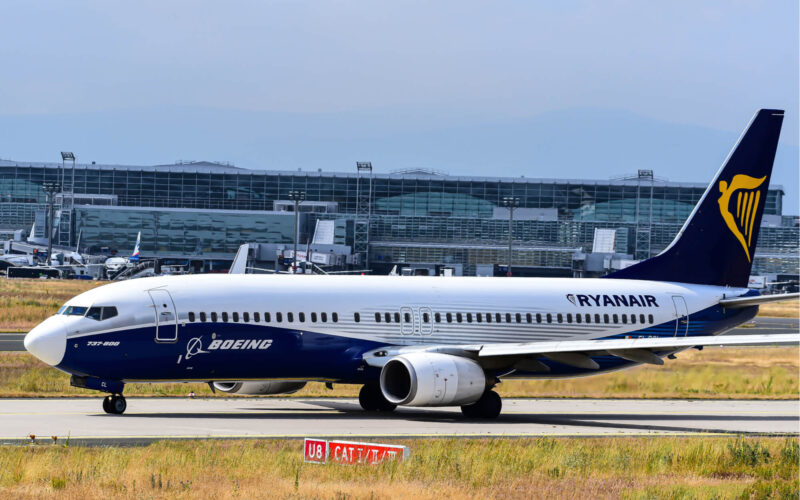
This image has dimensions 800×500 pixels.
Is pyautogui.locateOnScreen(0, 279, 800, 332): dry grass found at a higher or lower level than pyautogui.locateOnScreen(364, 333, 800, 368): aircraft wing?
lower

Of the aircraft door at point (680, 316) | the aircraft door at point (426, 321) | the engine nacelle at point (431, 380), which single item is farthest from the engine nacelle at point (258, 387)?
the aircraft door at point (680, 316)

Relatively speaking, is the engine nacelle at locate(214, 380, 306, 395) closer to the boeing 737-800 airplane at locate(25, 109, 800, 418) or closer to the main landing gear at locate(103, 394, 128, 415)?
the boeing 737-800 airplane at locate(25, 109, 800, 418)

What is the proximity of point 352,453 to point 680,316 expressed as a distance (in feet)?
69.9

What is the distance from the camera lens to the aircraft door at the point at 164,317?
3045 cm

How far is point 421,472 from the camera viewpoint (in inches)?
779

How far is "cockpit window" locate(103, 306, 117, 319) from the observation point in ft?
99.0

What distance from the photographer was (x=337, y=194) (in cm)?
19950

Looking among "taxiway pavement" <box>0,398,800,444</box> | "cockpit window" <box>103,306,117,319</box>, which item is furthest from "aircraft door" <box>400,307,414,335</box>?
"cockpit window" <box>103,306,117,319</box>

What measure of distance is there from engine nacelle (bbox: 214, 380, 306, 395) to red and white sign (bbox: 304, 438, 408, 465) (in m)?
12.3

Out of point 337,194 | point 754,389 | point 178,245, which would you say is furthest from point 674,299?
point 337,194

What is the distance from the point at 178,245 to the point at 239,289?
143541 mm

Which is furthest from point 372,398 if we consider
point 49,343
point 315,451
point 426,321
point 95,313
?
point 315,451

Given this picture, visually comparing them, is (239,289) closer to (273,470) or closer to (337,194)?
(273,470)

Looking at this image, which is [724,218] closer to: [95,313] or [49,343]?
[95,313]
